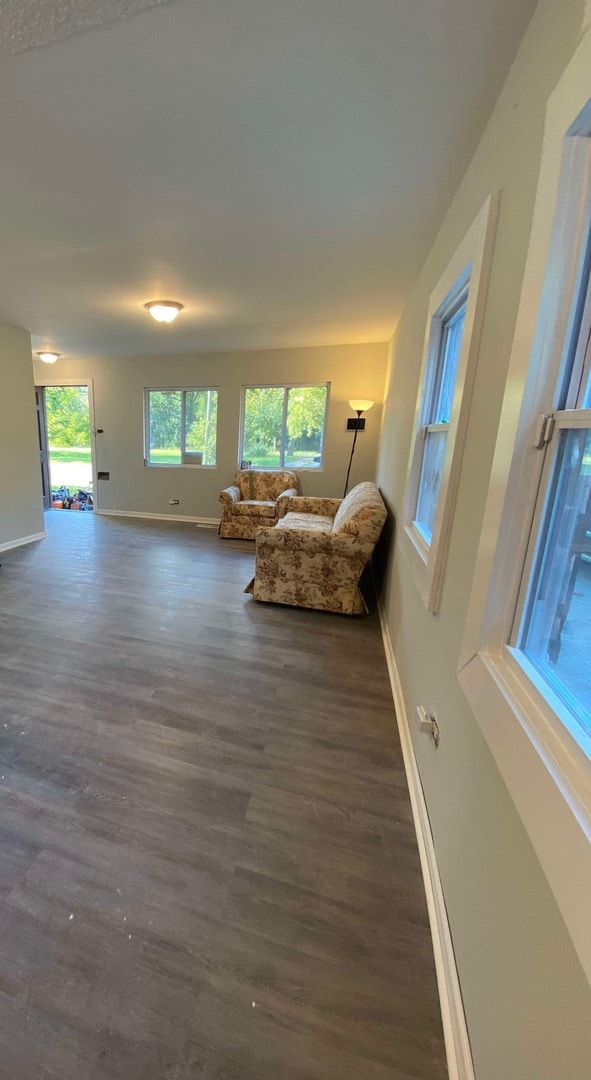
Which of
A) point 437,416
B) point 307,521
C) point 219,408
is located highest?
point 219,408

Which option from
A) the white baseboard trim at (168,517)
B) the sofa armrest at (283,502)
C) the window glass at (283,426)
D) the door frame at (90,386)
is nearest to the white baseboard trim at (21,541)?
the white baseboard trim at (168,517)

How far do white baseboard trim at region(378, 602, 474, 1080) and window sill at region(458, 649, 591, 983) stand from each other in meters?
0.62

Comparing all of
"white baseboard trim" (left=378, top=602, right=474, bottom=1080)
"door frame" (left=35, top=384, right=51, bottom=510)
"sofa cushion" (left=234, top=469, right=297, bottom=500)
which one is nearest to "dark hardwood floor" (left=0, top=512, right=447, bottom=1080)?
"white baseboard trim" (left=378, top=602, right=474, bottom=1080)

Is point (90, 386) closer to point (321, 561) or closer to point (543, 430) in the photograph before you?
point (321, 561)

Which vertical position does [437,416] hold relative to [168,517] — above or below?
above

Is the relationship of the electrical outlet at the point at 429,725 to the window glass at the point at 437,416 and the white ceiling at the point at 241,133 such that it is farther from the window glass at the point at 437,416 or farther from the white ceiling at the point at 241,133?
the white ceiling at the point at 241,133

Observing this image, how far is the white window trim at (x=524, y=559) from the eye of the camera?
57cm

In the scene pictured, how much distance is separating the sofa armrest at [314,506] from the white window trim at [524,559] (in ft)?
11.5

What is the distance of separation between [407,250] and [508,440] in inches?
81.7

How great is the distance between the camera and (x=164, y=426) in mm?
6031

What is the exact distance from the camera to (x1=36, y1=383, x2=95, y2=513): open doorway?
6.47 m

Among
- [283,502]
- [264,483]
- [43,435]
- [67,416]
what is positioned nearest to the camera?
[283,502]

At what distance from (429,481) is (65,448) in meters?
7.31

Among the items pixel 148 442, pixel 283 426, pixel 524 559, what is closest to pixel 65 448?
pixel 148 442
